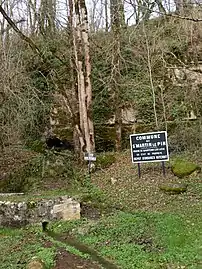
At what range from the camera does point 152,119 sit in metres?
16.5

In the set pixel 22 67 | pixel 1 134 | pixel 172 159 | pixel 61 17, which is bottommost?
pixel 172 159

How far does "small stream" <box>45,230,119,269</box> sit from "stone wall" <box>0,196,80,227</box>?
32.8 inches

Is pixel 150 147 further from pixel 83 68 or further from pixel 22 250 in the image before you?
pixel 22 250

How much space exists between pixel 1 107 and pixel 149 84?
18.9 ft

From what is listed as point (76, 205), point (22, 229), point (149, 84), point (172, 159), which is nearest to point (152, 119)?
point (149, 84)

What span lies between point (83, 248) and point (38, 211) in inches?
103

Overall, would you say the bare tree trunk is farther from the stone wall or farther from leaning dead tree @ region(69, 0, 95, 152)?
the stone wall

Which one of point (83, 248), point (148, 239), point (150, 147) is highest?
point (150, 147)

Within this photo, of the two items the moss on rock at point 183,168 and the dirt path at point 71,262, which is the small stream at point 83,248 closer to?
the dirt path at point 71,262

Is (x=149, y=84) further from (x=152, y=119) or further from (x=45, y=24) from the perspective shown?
(x=45, y=24)

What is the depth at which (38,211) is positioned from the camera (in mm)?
10359

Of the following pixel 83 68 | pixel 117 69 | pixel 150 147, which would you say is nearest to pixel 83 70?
pixel 83 68

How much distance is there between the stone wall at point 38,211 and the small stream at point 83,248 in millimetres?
834

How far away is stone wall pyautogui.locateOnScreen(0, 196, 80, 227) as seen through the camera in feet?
33.6
